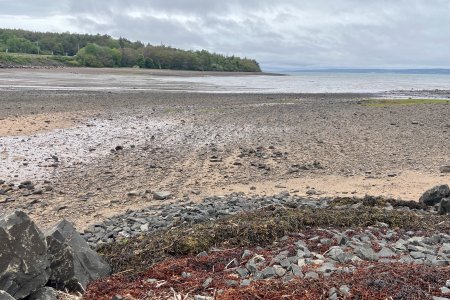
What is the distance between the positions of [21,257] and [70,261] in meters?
0.62

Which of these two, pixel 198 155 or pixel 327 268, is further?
pixel 198 155

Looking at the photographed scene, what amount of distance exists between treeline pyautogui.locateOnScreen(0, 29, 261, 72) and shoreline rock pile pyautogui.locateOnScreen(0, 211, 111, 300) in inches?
3496

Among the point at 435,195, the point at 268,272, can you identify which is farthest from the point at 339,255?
the point at 435,195

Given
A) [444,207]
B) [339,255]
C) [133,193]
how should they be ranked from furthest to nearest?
1. [133,193]
2. [444,207]
3. [339,255]

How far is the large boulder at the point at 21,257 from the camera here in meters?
4.38

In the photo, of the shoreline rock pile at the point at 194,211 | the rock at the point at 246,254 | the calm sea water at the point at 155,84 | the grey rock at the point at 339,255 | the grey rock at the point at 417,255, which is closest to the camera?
the grey rock at the point at 339,255

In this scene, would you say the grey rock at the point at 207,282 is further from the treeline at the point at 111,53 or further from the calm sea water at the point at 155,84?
the treeline at the point at 111,53

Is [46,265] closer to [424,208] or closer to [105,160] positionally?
[424,208]

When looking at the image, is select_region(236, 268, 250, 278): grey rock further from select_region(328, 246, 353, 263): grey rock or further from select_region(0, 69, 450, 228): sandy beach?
select_region(0, 69, 450, 228): sandy beach

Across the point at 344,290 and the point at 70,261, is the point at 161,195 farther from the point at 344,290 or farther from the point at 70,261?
the point at 344,290

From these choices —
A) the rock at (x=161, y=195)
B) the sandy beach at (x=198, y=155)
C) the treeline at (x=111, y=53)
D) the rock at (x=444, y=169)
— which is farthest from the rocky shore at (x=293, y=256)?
the treeline at (x=111, y=53)

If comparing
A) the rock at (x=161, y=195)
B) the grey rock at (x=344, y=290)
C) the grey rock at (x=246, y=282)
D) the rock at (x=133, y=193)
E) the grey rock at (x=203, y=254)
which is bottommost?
the rock at (x=133, y=193)

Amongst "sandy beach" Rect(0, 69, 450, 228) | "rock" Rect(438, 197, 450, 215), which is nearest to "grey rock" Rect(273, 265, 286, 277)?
"rock" Rect(438, 197, 450, 215)

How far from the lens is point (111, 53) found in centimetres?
9762
